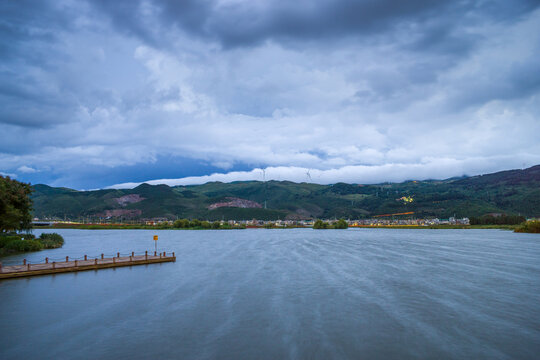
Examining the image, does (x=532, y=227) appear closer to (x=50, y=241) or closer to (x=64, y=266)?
(x=64, y=266)

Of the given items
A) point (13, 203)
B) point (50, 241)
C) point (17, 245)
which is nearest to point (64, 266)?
point (13, 203)

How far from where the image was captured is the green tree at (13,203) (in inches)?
2297

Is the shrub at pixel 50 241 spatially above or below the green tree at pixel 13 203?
below

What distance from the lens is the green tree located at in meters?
58.3

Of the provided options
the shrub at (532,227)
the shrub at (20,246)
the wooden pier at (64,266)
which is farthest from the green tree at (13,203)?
the shrub at (532,227)

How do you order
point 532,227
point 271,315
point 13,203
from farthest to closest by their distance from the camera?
1. point 532,227
2. point 13,203
3. point 271,315

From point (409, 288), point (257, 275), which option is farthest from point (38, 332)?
point (409, 288)

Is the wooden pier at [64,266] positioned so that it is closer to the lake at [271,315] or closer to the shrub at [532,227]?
the lake at [271,315]

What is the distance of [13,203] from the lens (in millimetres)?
63812

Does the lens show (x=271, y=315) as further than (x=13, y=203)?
No

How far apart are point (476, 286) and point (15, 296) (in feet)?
164

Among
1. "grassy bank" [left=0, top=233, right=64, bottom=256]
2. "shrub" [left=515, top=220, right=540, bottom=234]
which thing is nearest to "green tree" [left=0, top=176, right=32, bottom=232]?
"grassy bank" [left=0, top=233, right=64, bottom=256]

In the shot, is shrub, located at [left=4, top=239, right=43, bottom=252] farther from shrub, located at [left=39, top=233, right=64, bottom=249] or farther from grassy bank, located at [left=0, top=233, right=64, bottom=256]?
shrub, located at [left=39, top=233, right=64, bottom=249]

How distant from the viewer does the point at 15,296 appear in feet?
111
